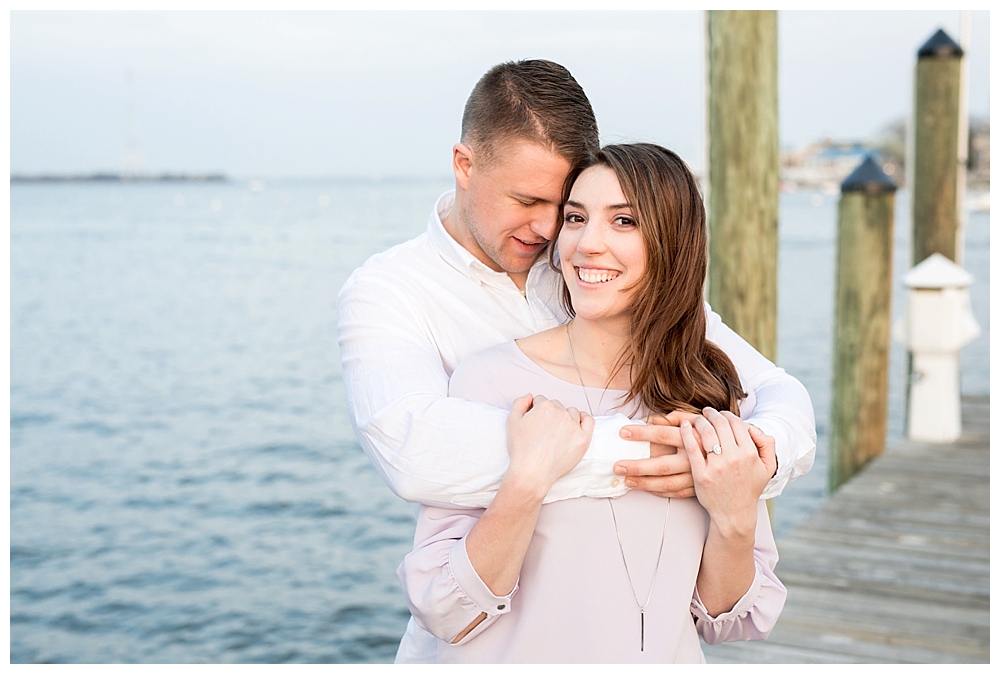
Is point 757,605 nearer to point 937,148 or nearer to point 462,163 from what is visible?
point 462,163

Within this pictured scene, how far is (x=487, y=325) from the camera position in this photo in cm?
186

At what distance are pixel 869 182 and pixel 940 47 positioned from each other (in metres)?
1.27

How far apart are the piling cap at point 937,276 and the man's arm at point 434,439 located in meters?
4.81

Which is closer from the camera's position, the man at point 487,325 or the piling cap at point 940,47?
the man at point 487,325

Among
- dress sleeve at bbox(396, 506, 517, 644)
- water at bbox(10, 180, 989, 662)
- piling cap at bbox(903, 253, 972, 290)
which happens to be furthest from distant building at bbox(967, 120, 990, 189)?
water at bbox(10, 180, 989, 662)

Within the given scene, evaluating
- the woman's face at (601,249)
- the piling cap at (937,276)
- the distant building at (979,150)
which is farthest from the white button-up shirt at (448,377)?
the piling cap at (937,276)

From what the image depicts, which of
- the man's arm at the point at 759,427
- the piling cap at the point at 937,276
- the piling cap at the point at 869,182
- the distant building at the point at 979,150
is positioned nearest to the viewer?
the man's arm at the point at 759,427

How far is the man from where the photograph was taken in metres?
1.49

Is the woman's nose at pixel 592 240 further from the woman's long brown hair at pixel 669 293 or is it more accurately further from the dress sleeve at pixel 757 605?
the dress sleeve at pixel 757 605

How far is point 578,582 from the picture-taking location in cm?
156

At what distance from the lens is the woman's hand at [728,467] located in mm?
1487

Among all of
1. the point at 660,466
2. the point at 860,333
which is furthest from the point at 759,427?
the point at 860,333

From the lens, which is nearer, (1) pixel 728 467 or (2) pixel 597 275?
(1) pixel 728 467

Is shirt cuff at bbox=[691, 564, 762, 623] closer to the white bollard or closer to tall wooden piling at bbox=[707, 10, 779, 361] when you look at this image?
tall wooden piling at bbox=[707, 10, 779, 361]
